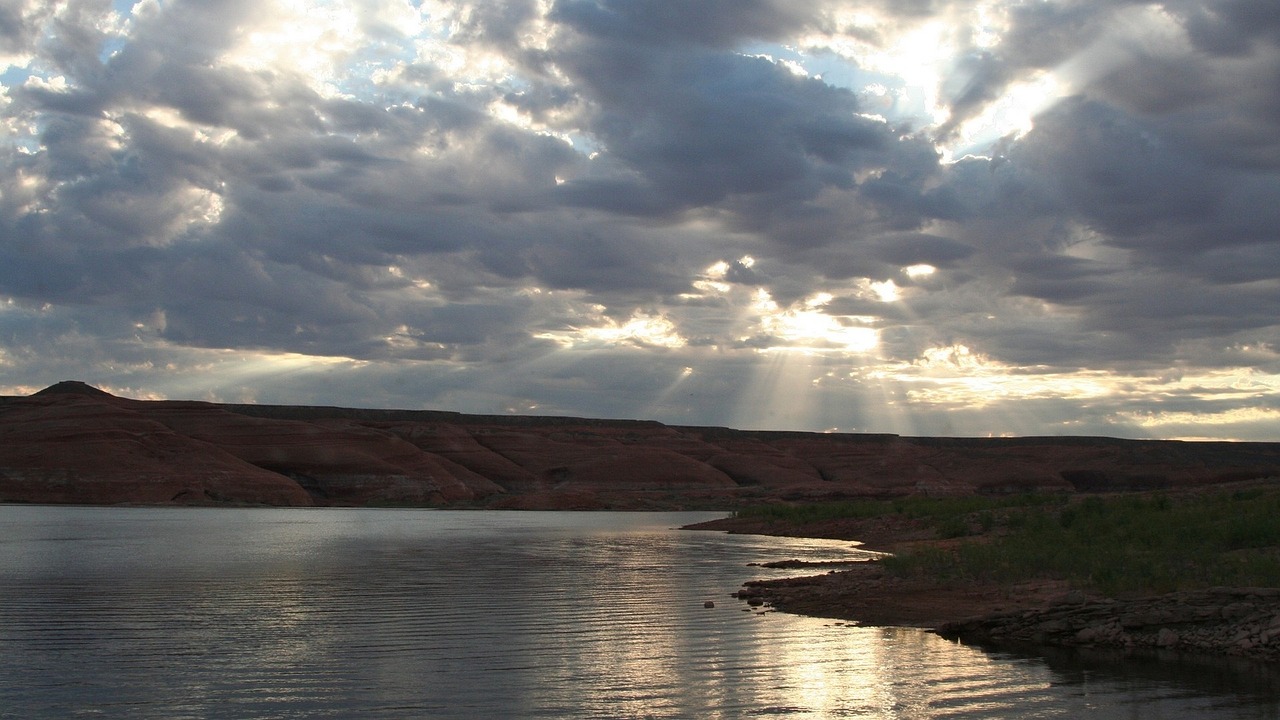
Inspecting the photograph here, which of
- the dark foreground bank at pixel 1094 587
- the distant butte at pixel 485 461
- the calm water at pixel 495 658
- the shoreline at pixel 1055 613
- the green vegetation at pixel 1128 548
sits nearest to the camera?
the calm water at pixel 495 658

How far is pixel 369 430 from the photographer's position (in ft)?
404

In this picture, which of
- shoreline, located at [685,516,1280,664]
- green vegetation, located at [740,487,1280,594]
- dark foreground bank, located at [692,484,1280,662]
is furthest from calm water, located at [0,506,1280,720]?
green vegetation, located at [740,487,1280,594]

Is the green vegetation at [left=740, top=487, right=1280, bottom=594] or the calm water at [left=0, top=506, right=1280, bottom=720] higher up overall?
the green vegetation at [left=740, top=487, right=1280, bottom=594]

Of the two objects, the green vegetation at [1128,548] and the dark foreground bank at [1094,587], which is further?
the green vegetation at [1128,548]

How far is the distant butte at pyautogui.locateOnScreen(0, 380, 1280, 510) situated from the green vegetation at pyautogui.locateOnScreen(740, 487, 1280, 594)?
195 feet

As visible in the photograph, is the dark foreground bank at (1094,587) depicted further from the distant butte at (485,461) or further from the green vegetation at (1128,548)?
the distant butte at (485,461)

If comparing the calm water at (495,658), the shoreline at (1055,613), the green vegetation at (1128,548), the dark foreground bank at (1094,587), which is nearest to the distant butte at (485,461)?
the green vegetation at (1128,548)

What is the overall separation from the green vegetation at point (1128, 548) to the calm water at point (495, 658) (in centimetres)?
464

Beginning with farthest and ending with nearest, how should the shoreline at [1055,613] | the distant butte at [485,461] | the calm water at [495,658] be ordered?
the distant butte at [485,461] → the shoreline at [1055,613] → the calm water at [495,658]

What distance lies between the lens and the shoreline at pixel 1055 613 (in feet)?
51.2

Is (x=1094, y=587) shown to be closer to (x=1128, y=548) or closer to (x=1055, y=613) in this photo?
(x=1055, y=613)

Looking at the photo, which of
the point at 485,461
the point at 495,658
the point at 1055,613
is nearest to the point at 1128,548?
the point at 1055,613

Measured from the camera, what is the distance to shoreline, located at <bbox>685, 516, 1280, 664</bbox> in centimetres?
1559

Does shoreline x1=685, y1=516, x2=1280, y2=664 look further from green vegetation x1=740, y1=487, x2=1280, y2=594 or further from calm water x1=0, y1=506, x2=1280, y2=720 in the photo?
green vegetation x1=740, y1=487, x2=1280, y2=594
